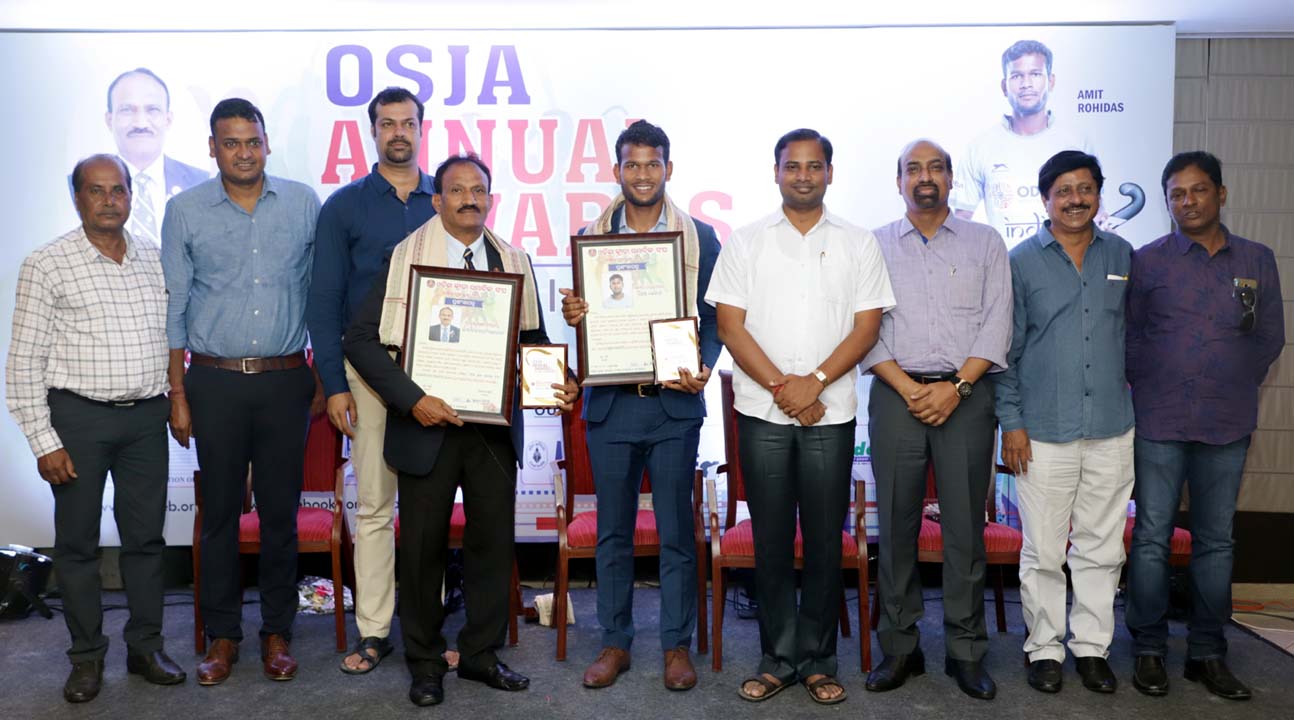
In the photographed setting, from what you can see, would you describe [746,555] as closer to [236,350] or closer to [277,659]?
[277,659]

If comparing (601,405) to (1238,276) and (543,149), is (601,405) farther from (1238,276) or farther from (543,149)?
(1238,276)

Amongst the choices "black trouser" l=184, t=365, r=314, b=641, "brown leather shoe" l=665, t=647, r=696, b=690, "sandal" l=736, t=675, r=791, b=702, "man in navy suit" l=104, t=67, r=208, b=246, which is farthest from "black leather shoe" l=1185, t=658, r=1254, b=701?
"man in navy suit" l=104, t=67, r=208, b=246

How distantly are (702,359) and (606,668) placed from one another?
1.14m

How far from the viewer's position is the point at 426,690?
3545 mm

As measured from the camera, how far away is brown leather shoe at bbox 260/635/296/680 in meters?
3.79

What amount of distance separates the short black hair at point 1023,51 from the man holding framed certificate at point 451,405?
2.61m

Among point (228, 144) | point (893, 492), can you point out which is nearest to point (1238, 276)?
point (893, 492)

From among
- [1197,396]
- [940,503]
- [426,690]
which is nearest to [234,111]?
[426,690]

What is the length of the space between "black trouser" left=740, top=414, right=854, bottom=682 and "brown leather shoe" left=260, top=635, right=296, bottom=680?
5.54 feet

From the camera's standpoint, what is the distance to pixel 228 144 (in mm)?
3809

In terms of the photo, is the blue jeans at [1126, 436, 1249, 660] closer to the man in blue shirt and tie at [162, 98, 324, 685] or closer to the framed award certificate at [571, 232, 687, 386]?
the framed award certificate at [571, 232, 687, 386]

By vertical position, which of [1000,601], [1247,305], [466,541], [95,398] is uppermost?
[1247,305]

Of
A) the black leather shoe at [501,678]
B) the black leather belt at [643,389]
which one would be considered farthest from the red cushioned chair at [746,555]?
the black leather shoe at [501,678]

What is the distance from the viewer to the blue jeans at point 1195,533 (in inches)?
146
